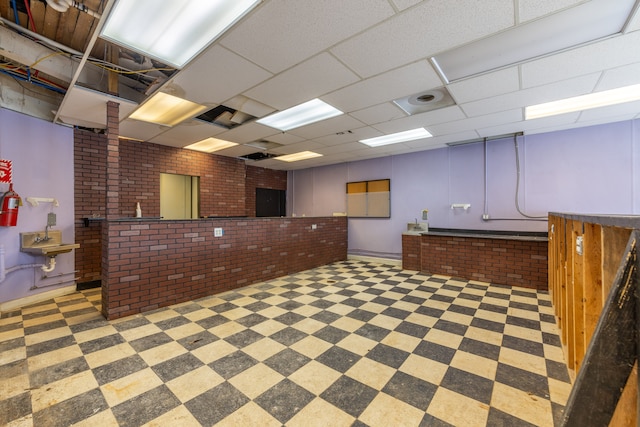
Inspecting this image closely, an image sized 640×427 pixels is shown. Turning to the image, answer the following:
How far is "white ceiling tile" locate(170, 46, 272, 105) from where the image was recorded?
99.0 inches

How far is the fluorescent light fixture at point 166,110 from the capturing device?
3.51 m

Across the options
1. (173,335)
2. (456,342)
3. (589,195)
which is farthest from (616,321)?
(589,195)

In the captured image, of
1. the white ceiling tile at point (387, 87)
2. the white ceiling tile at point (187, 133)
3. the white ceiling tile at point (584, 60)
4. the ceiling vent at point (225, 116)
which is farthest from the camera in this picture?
the white ceiling tile at point (187, 133)

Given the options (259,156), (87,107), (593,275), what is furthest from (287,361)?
(259,156)

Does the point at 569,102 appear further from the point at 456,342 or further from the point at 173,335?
the point at 173,335

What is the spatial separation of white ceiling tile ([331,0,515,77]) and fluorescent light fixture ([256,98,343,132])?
1.12 m

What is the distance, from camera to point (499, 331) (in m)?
2.84

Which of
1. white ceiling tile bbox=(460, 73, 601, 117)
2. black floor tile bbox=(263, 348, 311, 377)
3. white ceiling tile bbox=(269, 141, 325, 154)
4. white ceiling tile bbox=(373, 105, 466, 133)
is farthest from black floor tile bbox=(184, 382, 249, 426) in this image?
white ceiling tile bbox=(269, 141, 325, 154)

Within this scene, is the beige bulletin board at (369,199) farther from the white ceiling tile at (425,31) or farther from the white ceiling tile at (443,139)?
the white ceiling tile at (425,31)

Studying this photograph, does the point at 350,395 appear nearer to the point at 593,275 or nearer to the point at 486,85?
the point at 593,275

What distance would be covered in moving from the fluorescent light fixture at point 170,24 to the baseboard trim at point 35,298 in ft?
12.8

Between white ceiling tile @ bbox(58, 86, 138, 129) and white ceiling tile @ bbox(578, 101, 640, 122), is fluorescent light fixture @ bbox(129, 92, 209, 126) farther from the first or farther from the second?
white ceiling tile @ bbox(578, 101, 640, 122)

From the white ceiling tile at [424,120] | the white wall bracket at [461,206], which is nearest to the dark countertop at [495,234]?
the white wall bracket at [461,206]

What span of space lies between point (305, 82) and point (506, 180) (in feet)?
15.2
